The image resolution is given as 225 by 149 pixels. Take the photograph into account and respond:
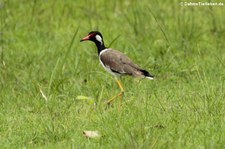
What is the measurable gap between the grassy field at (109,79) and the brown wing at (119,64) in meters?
0.14

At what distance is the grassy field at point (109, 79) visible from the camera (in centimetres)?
551

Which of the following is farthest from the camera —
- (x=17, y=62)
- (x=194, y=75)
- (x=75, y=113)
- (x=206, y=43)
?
(x=206, y=43)

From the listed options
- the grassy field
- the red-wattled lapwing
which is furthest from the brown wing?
the grassy field

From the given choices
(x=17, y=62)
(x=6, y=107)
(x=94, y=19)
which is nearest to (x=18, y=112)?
(x=6, y=107)

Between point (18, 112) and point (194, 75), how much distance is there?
2093 millimetres

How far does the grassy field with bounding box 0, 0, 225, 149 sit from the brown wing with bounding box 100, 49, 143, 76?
14 centimetres

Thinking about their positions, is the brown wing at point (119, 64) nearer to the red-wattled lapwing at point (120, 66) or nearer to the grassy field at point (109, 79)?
the red-wattled lapwing at point (120, 66)

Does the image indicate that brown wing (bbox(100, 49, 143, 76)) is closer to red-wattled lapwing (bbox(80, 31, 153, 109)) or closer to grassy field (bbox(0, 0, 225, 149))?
red-wattled lapwing (bbox(80, 31, 153, 109))

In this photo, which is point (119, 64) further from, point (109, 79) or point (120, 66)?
point (109, 79)

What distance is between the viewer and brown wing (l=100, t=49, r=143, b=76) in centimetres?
675

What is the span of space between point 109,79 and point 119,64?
526mm

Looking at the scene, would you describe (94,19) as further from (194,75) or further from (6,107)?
(6,107)

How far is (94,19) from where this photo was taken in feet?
31.9

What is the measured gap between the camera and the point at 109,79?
7305 millimetres
